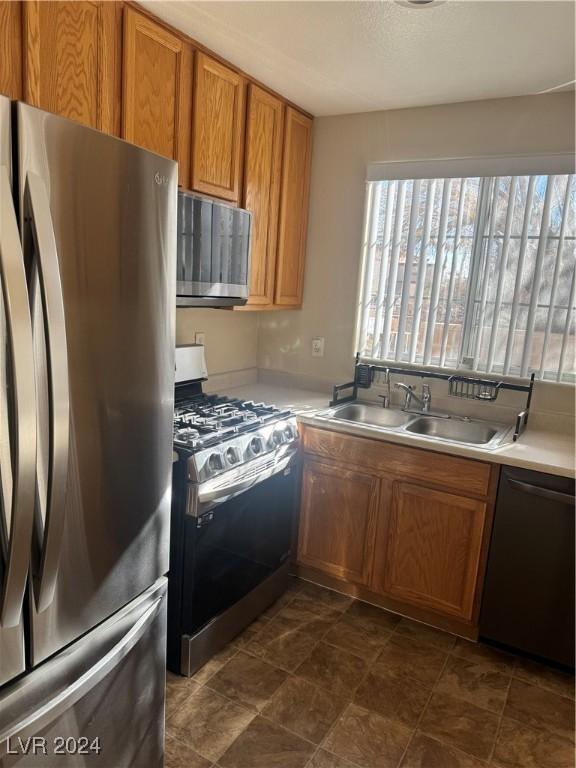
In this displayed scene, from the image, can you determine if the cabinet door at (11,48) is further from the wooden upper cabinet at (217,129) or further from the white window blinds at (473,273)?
the white window blinds at (473,273)

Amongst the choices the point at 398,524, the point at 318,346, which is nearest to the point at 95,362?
the point at 398,524

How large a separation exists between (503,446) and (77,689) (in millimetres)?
1809

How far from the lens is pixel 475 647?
238 centimetres

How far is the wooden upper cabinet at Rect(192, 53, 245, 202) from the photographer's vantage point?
2.23m

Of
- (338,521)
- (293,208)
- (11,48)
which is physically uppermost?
(11,48)

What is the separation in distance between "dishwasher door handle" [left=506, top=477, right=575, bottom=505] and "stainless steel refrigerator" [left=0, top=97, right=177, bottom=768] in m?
1.40

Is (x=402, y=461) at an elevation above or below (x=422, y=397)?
below

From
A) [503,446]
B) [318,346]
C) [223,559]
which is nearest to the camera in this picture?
[223,559]

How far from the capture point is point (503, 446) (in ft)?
7.62

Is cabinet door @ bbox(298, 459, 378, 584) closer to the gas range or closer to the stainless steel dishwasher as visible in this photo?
the gas range

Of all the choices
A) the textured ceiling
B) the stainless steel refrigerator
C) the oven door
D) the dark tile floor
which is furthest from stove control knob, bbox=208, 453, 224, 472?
the textured ceiling

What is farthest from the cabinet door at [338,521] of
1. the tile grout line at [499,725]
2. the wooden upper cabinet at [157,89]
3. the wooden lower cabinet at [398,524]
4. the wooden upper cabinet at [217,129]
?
the wooden upper cabinet at [157,89]

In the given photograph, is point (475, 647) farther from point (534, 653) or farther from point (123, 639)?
point (123, 639)

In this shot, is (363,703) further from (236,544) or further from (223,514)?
(223,514)
